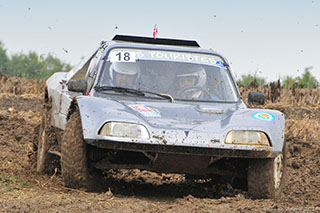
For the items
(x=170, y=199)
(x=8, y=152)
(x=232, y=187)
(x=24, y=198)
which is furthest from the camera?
(x=8, y=152)

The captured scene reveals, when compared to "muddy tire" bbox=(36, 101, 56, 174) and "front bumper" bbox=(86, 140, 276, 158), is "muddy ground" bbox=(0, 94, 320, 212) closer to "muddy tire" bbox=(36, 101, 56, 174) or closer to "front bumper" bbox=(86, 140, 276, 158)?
"muddy tire" bbox=(36, 101, 56, 174)

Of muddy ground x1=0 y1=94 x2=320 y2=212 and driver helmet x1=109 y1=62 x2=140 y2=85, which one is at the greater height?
driver helmet x1=109 y1=62 x2=140 y2=85

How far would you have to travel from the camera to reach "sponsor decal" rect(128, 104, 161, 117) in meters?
6.21

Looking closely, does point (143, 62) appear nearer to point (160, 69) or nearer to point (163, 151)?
point (160, 69)

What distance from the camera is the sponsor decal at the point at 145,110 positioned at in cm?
621

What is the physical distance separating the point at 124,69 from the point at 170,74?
20.6 inches

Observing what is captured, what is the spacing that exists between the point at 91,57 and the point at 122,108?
2.62 metres

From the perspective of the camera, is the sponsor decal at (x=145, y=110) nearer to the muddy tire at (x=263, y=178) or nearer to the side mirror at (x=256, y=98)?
the muddy tire at (x=263, y=178)

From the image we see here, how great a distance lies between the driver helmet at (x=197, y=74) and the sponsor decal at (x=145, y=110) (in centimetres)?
112

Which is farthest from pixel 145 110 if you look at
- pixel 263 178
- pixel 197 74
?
pixel 197 74

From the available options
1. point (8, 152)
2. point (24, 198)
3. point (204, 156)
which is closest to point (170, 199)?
point (204, 156)

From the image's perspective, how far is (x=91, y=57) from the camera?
8711 millimetres

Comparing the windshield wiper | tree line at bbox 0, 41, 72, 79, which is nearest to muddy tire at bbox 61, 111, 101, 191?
the windshield wiper

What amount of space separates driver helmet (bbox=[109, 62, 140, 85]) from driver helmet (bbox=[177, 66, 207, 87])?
492 mm
